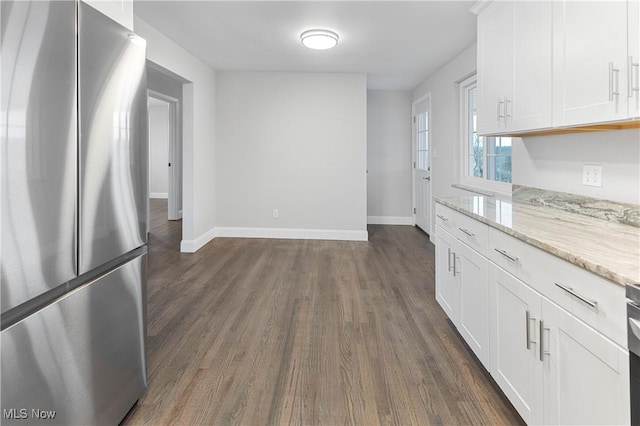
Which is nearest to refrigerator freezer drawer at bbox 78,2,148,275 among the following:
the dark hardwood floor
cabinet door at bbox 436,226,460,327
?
the dark hardwood floor

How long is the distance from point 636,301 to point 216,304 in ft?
9.26

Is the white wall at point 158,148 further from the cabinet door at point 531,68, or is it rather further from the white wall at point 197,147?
the cabinet door at point 531,68

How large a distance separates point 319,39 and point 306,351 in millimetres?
2978

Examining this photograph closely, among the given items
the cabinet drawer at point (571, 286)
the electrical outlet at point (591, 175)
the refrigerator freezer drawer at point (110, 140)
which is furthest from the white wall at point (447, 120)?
the refrigerator freezer drawer at point (110, 140)

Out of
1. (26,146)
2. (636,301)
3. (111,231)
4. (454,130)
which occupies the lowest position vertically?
(636,301)

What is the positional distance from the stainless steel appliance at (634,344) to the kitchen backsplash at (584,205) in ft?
3.18

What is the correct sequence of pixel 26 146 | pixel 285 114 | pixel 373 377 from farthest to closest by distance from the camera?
pixel 285 114
pixel 373 377
pixel 26 146

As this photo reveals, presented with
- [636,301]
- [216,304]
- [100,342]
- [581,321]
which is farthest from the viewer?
[216,304]

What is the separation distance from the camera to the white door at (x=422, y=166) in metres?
6.15

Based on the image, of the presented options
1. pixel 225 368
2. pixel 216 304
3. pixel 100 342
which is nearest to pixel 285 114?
pixel 216 304

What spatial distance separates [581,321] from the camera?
121 centimetres

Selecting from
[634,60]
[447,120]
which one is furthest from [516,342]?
[447,120]

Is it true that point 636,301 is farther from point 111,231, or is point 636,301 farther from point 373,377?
point 111,231

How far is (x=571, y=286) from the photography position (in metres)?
1.26
